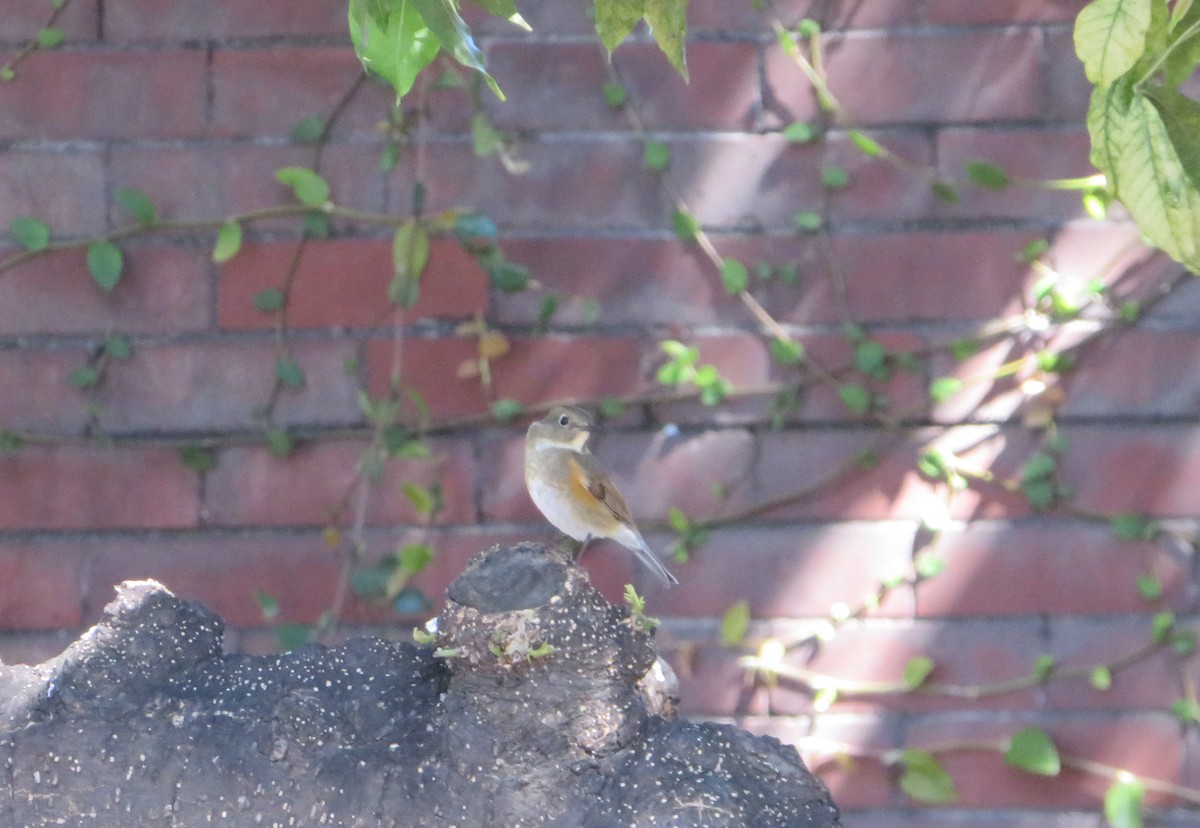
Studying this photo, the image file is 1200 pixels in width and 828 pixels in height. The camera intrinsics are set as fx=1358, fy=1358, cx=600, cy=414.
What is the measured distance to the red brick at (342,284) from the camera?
1906 millimetres

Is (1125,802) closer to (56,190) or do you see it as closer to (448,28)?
(448,28)

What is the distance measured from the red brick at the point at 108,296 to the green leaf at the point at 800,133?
33.1 inches

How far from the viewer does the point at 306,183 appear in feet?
6.15

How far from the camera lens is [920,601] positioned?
1.92 metres

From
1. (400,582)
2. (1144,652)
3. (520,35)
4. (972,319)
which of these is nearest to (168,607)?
(400,582)

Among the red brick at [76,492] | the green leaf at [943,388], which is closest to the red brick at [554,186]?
the green leaf at [943,388]

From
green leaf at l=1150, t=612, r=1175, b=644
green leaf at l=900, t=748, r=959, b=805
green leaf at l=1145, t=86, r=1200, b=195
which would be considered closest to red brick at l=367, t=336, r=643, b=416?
green leaf at l=900, t=748, r=959, b=805

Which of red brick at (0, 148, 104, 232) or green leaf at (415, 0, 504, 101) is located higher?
green leaf at (415, 0, 504, 101)

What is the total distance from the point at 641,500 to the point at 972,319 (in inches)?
21.0

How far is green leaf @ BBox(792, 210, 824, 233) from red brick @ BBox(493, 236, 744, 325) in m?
0.06

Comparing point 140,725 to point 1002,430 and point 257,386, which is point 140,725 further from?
point 1002,430

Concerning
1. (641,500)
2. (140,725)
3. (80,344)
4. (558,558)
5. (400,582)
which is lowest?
(400,582)

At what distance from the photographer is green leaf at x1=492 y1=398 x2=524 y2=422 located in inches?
75.4

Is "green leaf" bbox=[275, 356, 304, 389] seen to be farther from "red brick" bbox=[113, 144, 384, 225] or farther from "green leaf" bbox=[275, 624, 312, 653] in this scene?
"green leaf" bbox=[275, 624, 312, 653]
